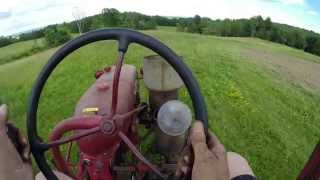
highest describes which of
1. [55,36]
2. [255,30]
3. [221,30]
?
[55,36]

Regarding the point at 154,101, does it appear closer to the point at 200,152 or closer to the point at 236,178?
the point at 236,178

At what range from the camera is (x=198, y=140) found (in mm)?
1467

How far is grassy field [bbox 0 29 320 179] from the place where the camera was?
6.50 m

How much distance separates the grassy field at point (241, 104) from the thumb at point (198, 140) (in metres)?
4.17

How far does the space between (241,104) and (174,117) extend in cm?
565

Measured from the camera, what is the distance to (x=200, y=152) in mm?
1425

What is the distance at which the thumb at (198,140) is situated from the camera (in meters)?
1.44

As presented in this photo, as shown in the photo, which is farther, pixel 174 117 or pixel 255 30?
pixel 255 30

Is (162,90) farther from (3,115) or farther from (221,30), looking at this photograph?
Result: (221,30)

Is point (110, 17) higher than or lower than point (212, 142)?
lower

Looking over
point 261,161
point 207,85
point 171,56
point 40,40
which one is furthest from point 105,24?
point 40,40

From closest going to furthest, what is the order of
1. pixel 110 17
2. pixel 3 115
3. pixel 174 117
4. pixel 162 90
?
1. pixel 3 115
2. pixel 174 117
3. pixel 162 90
4. pixel 110 17

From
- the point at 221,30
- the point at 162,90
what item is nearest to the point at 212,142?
the point at 162,90

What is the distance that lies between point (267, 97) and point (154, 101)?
5890 mm
